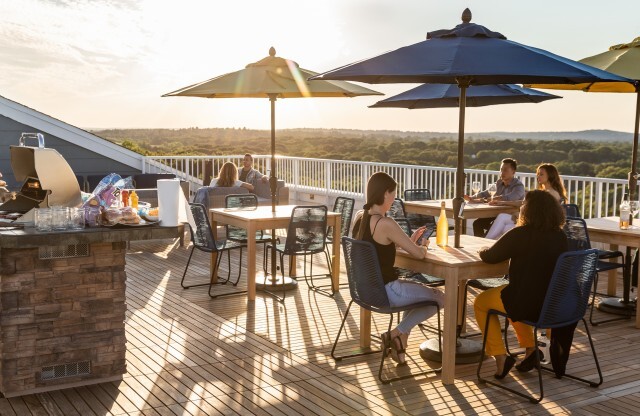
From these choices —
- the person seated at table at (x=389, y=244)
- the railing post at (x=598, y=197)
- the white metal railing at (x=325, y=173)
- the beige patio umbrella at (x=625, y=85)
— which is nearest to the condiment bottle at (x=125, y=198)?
the person seated at table at (x=389, y=244)

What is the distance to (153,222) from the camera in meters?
4.82

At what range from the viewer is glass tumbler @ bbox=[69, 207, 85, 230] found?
4629mm

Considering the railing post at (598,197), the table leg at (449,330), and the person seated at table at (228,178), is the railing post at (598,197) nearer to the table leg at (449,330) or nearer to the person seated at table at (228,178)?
the person seated at table at (228,178)

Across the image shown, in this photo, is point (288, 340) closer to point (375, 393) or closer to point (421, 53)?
point (375, 393)

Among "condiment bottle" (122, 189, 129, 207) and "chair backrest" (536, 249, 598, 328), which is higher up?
"condiment bottle" (122, 189, 129, 207)

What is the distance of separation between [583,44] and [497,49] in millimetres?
18693

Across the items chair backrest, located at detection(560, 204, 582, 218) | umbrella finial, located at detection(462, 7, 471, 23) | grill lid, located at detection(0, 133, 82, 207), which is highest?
umbrella finial, located at detection(462, 7, 471, 23)

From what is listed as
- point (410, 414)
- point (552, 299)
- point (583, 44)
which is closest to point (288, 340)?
point (410, 414)

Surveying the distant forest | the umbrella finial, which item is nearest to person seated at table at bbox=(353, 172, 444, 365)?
the umbrella finial

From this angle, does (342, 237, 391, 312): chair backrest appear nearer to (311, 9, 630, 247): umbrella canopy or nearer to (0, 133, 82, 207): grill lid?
(311, 9, 630, 247): umbrella canopy

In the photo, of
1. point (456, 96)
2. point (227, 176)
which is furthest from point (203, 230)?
point (227, 176)

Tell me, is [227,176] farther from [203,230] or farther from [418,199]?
[203,230]

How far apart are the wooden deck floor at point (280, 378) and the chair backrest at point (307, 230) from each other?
691mm

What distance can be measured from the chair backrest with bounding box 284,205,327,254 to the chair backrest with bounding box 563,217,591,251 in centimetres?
237
